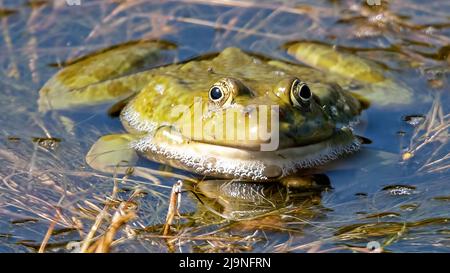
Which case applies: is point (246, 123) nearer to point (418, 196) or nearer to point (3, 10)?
point (418, 196)

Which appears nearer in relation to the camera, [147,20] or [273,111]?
[273,111]

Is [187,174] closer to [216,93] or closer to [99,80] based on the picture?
[216,93]

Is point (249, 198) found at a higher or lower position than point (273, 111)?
lower

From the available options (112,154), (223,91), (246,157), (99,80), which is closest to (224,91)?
(223,91)

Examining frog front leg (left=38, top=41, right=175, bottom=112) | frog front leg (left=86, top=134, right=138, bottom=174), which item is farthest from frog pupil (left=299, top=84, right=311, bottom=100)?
frog front leg (left=38, top=41, right=175, bottom=112)

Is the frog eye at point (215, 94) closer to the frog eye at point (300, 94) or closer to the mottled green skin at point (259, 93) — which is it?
the mottled green skin at point (259, 93)

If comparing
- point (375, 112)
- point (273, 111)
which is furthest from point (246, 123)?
point (375, 112)
